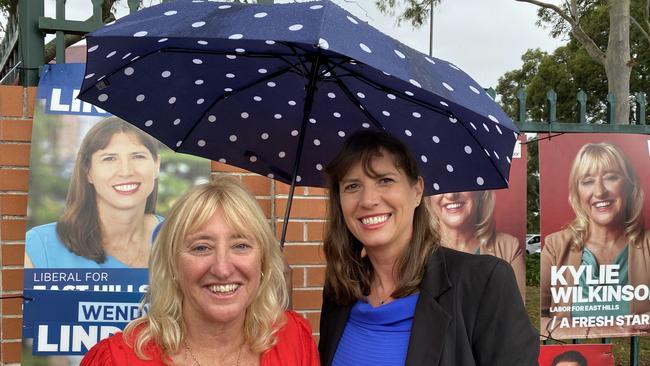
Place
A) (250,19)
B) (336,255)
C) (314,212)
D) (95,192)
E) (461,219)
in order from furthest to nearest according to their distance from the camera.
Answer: (461,219) < (314,212) < (95,192) < (336,255) < (250,19)

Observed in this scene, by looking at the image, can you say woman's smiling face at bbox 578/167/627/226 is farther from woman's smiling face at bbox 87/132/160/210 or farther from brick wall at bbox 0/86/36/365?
brick wall at bbox 0/86/36/365

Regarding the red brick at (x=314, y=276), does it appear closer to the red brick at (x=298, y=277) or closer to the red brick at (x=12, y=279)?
the red brick at (x=298, y=277)

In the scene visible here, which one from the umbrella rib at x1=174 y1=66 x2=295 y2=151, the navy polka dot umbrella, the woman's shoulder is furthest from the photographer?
the umbrella rib at x1=174 y1=66 x2=295 y2=151

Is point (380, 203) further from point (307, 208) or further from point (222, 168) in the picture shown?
point (222, 168)

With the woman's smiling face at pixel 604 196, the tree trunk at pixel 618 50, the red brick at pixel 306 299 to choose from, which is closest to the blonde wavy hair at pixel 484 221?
the woman's smiling face at pixel 604 196

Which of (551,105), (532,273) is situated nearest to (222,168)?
(551,105)

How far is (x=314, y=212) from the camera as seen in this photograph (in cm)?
331

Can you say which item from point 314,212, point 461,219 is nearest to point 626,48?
point 461,219

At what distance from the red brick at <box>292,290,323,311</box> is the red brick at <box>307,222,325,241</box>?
0.29 m

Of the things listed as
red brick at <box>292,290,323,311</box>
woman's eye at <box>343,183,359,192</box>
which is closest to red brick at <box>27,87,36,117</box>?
red brick at <box>292,290,323,311</box>

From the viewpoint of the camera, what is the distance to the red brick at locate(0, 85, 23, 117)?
3.02m

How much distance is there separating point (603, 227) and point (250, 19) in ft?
10.4

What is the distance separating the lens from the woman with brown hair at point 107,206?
2965 millimetres

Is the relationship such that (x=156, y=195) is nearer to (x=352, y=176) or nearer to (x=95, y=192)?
(x=95, y=192)
